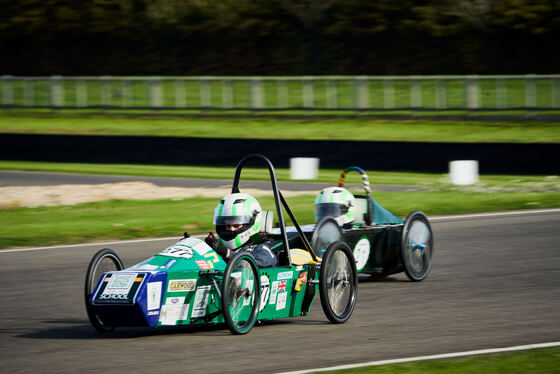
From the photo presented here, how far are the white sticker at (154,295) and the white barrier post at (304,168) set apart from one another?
715 inches

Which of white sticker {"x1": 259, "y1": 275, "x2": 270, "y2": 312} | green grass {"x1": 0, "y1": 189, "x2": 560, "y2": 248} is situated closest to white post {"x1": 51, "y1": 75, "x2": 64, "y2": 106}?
green grass {"x1": 0, "y1": 189, "x2": 560, "y2": 248}

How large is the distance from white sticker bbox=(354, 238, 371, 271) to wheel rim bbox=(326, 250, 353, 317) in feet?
6.32

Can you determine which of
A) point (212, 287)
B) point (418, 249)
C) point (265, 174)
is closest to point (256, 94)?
point (265, 174)

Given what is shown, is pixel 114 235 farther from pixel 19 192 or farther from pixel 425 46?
pixel 425 46

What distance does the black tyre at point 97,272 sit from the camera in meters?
8.51

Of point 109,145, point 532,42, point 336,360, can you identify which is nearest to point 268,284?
A: point 336,360

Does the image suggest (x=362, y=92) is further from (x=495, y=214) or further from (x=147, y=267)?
(x=147, y=267)

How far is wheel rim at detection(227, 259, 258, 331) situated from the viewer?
833 cm

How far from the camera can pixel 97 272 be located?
28.9 feet

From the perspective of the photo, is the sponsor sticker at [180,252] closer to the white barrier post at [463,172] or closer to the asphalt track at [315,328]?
the asphalt track at [315,328]

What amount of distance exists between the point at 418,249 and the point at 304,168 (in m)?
14.0

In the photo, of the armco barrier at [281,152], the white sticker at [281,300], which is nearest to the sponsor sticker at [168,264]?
the white sticker at [281,300]

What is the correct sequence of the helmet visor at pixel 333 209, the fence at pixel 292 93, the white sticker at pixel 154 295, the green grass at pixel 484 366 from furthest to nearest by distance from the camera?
the fence at pixel 292 93 → the helmet visor at pixel 333 209 → the white sticker at pixel 154 295 → the green grass at pixel 484 366

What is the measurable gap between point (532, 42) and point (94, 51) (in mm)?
25027
